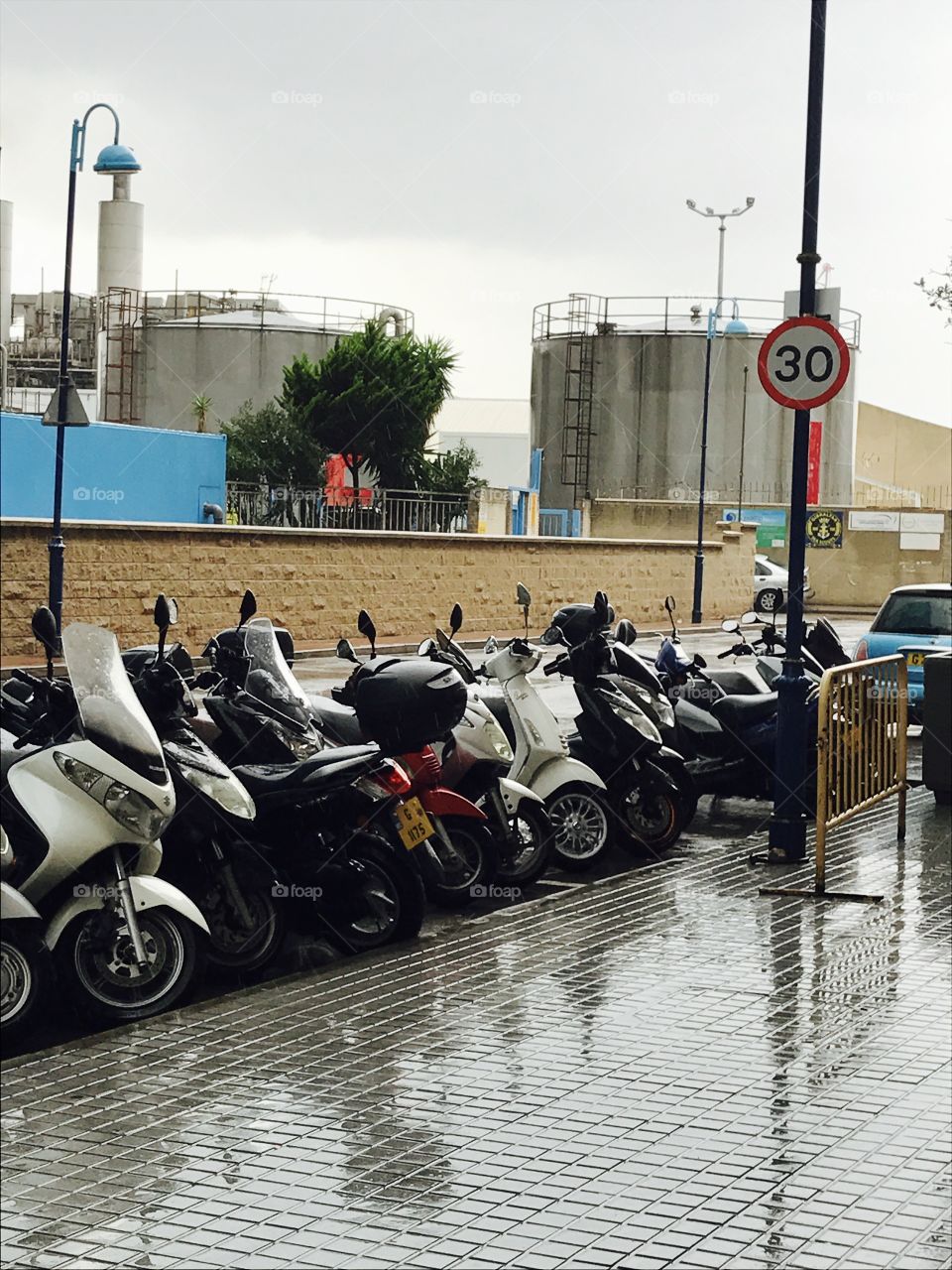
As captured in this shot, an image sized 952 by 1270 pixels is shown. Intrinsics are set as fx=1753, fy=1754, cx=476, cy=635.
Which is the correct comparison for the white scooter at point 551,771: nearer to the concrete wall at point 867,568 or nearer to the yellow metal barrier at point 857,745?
the yellow metal barrier at point 857,745

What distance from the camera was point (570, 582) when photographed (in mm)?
39031

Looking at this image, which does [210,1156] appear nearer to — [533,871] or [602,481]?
[533,871]

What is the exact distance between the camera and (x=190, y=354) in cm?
6022

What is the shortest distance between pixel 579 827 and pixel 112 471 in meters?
31.3

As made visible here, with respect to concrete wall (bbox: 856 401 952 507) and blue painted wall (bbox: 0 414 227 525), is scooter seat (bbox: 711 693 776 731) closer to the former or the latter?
blue painted wall (bbox: 0 414 227 525)

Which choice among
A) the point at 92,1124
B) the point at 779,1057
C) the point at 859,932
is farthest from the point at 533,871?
the point at 92,1124

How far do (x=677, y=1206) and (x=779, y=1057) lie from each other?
4.89ft

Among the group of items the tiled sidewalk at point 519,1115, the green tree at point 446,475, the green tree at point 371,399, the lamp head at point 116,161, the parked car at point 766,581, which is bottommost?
the tiled sidewalk at point 519,1115

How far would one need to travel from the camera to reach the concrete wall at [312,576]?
83.6 feet

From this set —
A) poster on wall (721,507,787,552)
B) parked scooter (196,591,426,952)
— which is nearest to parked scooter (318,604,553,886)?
parked scooter (196,591,426,952)

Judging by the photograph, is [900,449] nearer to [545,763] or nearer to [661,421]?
[661,421]

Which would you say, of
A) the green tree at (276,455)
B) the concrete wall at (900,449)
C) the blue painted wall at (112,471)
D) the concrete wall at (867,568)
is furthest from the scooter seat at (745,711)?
the concrete wall at (900,449)

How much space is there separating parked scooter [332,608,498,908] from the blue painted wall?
28338 mm

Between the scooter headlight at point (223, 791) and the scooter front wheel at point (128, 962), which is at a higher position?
the scooter headlight at point (223, 791)
